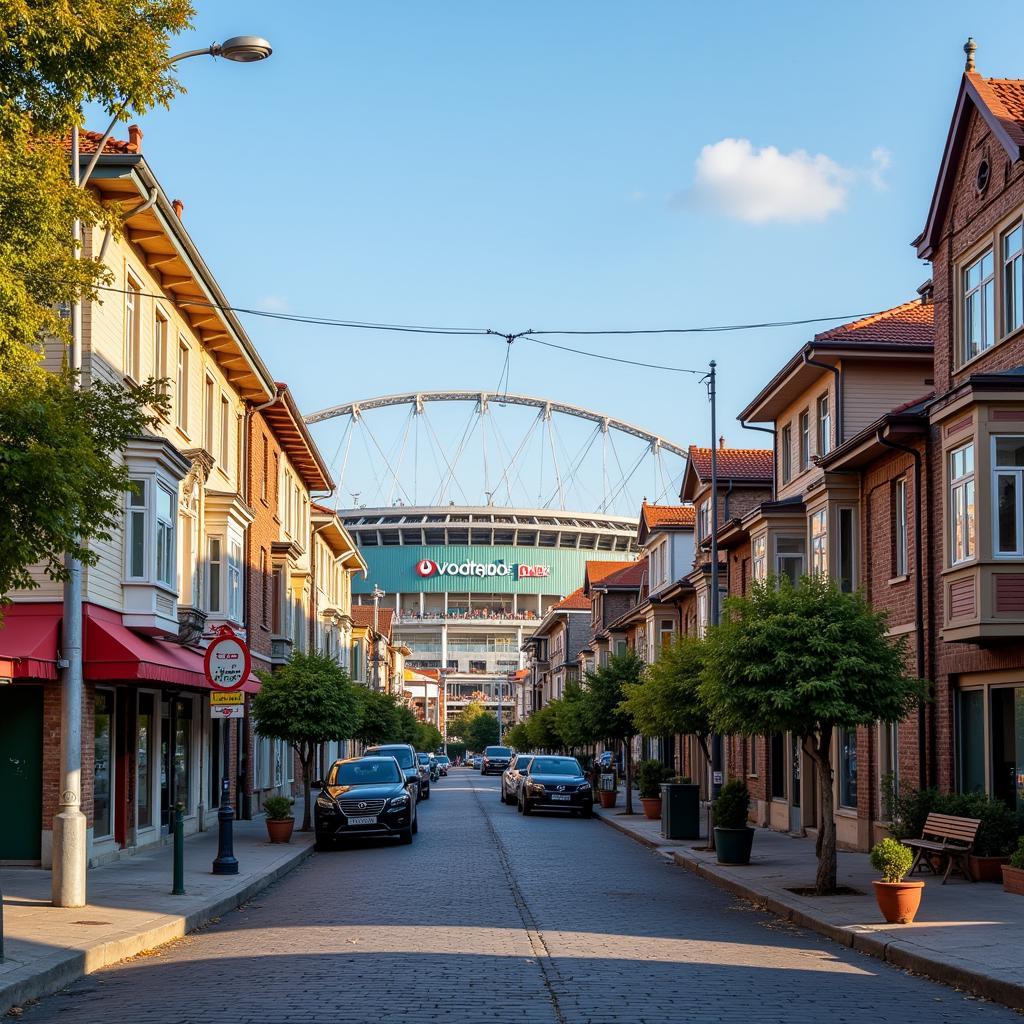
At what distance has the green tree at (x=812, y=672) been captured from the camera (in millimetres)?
17641

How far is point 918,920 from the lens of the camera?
1467cm

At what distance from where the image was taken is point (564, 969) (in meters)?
11.7

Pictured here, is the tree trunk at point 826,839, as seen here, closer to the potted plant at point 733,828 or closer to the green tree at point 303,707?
the potted plant at point 733,828

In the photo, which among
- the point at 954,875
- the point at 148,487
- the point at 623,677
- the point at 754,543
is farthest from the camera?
the point at 623,677

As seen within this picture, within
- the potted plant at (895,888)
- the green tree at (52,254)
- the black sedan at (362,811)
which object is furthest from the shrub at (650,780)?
the green tree at (52,254)

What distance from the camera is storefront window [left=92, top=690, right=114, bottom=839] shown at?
72.4 feet

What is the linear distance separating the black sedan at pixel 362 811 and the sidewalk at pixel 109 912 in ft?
9.33

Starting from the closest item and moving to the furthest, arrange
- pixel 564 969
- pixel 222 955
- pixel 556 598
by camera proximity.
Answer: pixel 564 969 < pixel 222 955 < pixel 556 598

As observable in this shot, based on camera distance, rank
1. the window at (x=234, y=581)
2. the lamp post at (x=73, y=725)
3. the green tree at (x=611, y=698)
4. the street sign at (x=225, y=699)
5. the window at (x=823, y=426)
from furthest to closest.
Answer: the green tree at (x=611, y=698)
the window at (x=234, y=581)
the window at (x=823, y=426)
the street sign at (x=225, y=699)
the lamp post at (x=73, y=725)

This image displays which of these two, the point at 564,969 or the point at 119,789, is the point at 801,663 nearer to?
the point at 564,969

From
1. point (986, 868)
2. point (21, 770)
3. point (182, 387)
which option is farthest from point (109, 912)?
point (182, 387)

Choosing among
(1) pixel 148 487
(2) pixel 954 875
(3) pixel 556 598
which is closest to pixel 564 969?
(2) pixel 954 875

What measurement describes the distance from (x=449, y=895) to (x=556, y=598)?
14377cm

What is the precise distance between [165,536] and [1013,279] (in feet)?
44.5
